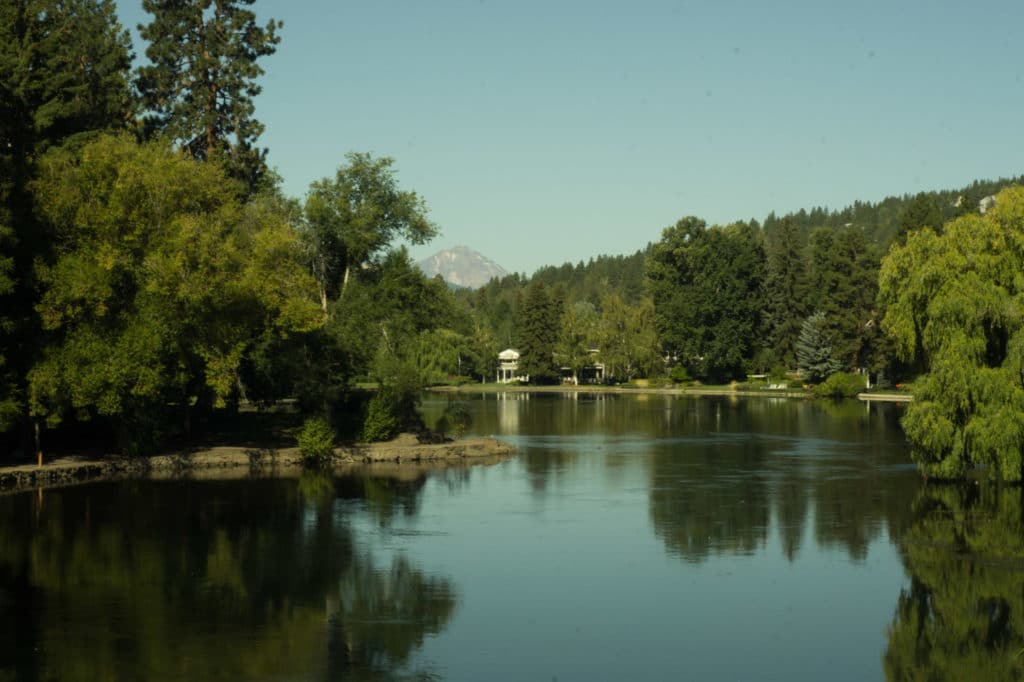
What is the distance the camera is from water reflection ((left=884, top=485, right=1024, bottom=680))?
2050 cm

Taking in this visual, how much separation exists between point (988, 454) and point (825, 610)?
53.4ft

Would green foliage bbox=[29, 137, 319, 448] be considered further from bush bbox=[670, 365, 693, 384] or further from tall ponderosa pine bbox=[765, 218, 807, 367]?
tall ponderosa pine bbox=[765, 218, 807, 367]

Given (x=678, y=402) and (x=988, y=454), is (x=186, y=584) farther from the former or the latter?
(x=678, y=402)

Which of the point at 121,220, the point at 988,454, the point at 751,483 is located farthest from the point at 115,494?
the point at 988,454

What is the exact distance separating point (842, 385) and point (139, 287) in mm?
79306

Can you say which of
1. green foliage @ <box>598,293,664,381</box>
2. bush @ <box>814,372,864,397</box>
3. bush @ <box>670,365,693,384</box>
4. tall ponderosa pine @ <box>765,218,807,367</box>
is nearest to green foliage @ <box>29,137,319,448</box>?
bush @ <box>814,372,864,397</box>

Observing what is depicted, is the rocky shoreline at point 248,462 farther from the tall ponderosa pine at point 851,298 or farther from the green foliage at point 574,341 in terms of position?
the green foliage at point 574,341

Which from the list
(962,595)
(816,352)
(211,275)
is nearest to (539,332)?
(816,352)

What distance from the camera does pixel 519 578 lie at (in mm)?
27719

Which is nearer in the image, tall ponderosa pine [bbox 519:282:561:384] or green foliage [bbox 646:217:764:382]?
green foliage [bbox 646:217:764:382]

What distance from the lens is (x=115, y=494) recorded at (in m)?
40.1

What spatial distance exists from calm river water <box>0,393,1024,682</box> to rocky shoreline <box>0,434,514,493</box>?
229 centimetres

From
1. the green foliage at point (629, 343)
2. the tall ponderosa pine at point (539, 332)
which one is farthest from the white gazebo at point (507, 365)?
the green foliage at point (629, 343)

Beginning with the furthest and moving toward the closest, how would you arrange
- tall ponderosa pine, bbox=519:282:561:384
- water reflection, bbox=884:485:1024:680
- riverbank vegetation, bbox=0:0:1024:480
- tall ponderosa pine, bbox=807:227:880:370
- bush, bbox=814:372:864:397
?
tall ponderosa pine, bbox=519:282:561:384 < tall ponderosa pine, bbox=807:227:880:370 < bush, bbox=814:372:864:397 < riverbank vegetation, bbox=0:0:1024:480 < water reflection, bbox=884:485:1024:680
